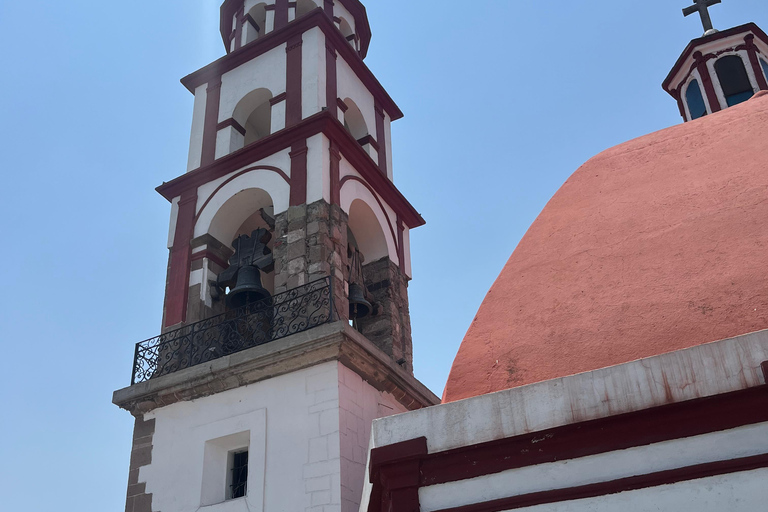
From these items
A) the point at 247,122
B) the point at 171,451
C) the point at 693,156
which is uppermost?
the point at 247,122

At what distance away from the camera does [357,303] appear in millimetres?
9828

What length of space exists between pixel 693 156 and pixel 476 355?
7.89 ft

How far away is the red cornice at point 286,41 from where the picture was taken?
11.6 meters

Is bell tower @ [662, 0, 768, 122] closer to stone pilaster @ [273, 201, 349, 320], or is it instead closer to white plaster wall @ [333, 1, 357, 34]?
stone pilaster @ [273, 201, 349, 320]

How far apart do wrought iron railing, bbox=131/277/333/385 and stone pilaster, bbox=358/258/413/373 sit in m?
1.51

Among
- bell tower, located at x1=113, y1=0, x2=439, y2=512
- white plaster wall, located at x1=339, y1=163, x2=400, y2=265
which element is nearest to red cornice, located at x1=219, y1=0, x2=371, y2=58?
bell tower, located at x1=113, y1=0, x2=439, y2=512

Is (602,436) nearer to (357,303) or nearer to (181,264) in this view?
(357,303)

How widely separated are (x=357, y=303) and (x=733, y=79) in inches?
215

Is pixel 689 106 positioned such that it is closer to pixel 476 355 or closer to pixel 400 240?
pixel 400 240

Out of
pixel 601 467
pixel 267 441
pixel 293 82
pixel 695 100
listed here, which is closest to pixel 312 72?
pixel 293 82

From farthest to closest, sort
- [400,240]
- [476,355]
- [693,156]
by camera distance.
A: [400,240]
[693,156]
[476,355]

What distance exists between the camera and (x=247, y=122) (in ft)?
40.4

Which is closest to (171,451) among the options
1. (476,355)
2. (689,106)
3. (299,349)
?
(299,349)

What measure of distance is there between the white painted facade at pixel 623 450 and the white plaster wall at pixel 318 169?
5.10 meters
